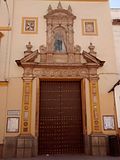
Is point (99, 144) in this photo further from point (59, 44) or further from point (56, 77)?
point (59, 44)

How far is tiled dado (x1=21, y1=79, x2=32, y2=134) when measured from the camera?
9.66m

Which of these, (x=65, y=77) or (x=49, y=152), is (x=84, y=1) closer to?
(x=65, y=77)

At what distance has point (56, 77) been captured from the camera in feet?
34.2

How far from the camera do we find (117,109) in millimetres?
10070

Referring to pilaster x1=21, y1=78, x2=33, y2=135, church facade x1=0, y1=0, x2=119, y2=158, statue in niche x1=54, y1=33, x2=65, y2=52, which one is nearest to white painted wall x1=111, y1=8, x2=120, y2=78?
church facade x1=0, y1=0, x2=119, y2=158

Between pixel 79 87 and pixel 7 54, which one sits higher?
pixel 7 54

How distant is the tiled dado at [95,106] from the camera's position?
9812 mm

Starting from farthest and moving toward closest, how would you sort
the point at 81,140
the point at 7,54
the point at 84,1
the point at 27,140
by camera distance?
the point at 84,1 → the point at 7,54 → the point at 81,140 → the point at 27,140

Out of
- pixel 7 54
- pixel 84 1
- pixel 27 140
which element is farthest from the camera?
pixel 84 1

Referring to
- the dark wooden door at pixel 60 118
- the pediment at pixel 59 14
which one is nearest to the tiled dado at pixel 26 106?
the dark wooden door at pixel 60 118

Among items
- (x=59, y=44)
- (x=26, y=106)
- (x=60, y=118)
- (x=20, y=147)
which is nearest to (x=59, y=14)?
(x=59, y=44)

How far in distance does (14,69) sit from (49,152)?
411 cm

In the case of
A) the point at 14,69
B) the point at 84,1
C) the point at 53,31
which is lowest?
the point at 14,69

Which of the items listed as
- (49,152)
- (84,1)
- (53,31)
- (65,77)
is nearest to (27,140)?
(49,152)
